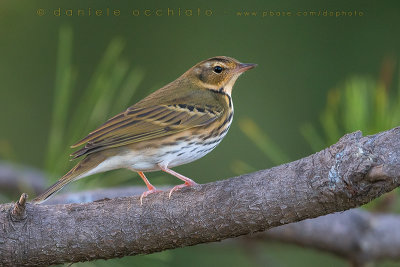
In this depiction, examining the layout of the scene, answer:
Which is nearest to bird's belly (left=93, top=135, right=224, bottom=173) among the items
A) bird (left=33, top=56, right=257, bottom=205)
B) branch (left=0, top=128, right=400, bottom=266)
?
bird (left=33, top=56, right=257, bottom=205)

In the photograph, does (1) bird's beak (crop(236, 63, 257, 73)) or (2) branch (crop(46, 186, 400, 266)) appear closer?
(2) branch (crop(46, 186, 400, 266))

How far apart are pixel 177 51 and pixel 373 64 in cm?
175

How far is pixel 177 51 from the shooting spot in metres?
6.26

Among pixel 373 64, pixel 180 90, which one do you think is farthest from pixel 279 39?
pixel 180 90

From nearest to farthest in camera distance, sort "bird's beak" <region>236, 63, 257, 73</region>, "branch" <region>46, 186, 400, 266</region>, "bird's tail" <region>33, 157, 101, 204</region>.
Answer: "bird's tail" <region>33, 157, 101, 204</region>
"branch" <region>46, 186, 400, 266</region>
"bird's beak" <region>236, 63, 257, 73</region>

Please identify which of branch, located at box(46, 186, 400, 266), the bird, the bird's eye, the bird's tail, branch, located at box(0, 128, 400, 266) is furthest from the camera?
the bird's eye

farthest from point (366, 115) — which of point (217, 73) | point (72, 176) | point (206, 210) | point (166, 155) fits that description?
point (72, 176)

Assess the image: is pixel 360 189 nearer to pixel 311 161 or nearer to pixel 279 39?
pixel 311 161

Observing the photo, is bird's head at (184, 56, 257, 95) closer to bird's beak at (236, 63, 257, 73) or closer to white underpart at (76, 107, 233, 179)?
bird's beak at (236, 63, 257, 73)

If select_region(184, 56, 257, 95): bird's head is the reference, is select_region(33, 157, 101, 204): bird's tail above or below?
below

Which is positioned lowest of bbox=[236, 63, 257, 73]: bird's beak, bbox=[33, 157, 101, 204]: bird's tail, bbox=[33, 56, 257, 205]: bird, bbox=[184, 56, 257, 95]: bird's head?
bbox=[33, 157, 101, 204]: bird's tail

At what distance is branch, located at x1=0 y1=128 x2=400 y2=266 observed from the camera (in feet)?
8.13

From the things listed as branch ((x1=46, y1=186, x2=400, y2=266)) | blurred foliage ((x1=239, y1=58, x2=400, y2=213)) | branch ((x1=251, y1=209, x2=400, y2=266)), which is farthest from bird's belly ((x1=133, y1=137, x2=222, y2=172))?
branch ((x1=251, y1=209, x2=400, y2=266))

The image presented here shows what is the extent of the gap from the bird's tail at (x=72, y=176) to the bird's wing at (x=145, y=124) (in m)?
0.06
